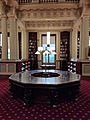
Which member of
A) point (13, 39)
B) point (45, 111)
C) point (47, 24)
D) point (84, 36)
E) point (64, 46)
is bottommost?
point (45, 111)

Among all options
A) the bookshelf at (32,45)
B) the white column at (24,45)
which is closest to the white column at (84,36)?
the white column at (24,45)

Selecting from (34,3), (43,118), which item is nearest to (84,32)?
(34,3)

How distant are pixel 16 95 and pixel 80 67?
475cm

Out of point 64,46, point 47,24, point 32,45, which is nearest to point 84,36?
point 47,24

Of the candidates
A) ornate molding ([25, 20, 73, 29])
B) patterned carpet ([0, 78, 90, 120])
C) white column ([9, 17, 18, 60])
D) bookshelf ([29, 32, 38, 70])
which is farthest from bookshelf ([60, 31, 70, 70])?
patterned carpet ([0, 78, 90, 120])

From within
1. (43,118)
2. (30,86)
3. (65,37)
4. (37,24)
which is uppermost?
(37,24)

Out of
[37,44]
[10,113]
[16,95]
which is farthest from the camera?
[37,44]

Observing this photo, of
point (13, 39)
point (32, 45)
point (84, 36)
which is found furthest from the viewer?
point (32, 45)

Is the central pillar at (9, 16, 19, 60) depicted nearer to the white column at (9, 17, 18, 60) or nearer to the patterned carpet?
the white column at (9, 17, 18, 60)

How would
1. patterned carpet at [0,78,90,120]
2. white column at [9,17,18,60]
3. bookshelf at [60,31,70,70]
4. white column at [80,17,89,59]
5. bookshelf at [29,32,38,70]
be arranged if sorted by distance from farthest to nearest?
bookshelf at [29,32,38,70] → bookshelf at [60,31,70,70] → white column at [9,17,18,60] → white column at [80,17,89,59] → patterned carpet at [0,78,90,120]

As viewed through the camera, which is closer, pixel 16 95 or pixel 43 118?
pixel 43 118

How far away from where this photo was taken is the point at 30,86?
14.4 feet

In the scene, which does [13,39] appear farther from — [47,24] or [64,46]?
[64,46]

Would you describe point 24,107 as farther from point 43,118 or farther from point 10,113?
point 43,118
